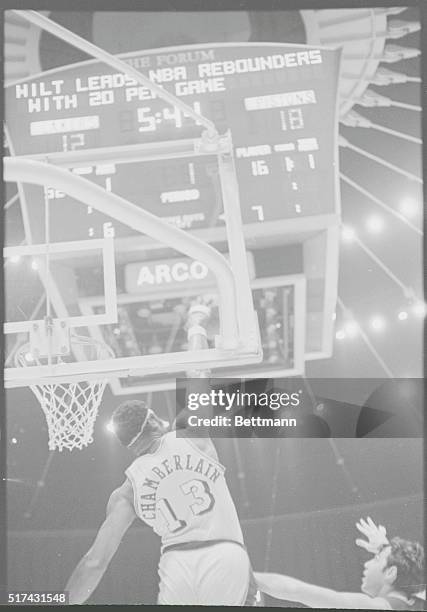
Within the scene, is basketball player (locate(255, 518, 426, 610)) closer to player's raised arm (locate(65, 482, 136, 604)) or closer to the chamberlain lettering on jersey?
the chamberlain lettering on jersey

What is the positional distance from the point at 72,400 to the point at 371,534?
5.00 ft

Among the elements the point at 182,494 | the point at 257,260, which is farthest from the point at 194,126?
the point at 182,494

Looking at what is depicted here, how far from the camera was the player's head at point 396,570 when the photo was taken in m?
4.23

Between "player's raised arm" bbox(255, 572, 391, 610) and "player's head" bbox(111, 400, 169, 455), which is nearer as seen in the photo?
"player's raised arm" bbox(255, 572, 391, 610)

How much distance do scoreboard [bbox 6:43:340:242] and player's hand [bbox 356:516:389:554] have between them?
148 centimetres

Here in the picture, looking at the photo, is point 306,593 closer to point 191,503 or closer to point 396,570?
point 396,570

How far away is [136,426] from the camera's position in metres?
4.45

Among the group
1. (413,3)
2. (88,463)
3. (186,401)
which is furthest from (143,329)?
(413,3)

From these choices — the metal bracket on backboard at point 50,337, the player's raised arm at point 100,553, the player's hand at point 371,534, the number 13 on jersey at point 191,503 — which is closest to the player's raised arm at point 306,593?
the player's hand at point 371,534

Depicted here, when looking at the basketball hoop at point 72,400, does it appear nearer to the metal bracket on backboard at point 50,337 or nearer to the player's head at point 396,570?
the metal bracket on backboard at point 50,337

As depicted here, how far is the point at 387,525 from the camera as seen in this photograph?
14.0ft

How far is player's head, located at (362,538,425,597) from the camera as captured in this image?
4.23m

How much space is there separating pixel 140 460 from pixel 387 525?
3.92 feet

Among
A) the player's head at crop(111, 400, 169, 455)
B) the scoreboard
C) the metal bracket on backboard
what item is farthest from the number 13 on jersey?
the scoreboard
